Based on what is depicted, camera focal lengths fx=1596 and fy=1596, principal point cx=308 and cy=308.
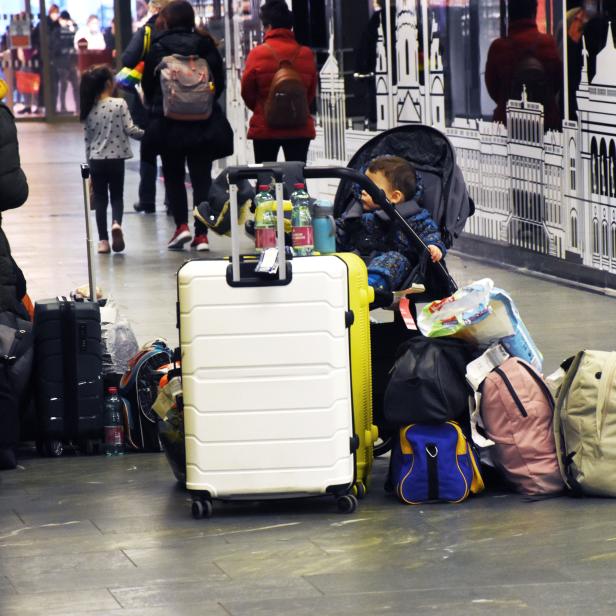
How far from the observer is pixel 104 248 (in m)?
12.6

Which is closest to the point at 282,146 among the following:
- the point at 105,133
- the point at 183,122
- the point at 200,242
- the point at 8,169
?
the point at 183,122

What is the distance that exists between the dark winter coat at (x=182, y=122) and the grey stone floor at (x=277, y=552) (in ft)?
18.6

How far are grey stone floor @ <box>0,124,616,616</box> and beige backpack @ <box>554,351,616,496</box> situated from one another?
0.08 metres

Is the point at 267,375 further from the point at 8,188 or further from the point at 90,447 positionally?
the point at 8,188

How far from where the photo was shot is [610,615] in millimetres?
4340

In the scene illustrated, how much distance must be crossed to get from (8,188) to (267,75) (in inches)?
215

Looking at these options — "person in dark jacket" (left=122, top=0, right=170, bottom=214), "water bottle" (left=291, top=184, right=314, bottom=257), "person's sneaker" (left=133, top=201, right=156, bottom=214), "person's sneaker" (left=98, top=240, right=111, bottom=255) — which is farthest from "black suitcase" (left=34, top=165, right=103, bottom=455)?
"person's sneaker" (left=133, top=201, right=156, bottom=214)

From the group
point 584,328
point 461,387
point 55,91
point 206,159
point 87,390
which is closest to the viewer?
point 461,387

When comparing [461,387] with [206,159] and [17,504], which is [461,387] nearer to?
[17,504]

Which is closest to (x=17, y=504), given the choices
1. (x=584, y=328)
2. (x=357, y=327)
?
(x=357, y=327)

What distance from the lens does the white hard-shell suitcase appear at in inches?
210

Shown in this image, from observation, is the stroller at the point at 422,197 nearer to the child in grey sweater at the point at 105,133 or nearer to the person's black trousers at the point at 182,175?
the person's black trousers at the point at 182,175

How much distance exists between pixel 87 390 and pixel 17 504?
0.88 m

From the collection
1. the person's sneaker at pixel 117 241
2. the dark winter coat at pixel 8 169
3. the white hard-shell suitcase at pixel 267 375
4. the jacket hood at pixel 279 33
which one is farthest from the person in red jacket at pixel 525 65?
the white hard-shell suitcase at pixel 267 375
